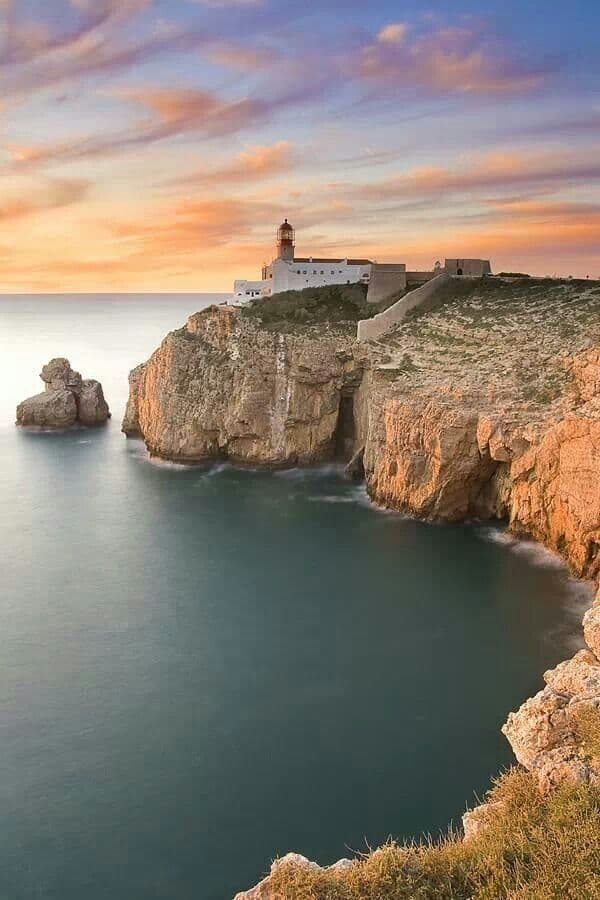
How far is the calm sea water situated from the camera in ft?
51.0

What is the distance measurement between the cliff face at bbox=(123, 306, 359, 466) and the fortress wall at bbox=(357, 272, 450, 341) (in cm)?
134

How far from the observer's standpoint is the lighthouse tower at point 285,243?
61.1m

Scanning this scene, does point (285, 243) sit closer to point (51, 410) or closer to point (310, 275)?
point (310, 275)

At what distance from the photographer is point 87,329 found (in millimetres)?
172500

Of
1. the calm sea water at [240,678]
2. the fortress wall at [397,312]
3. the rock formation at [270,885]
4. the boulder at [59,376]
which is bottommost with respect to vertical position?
the calm sea water at [240,678]

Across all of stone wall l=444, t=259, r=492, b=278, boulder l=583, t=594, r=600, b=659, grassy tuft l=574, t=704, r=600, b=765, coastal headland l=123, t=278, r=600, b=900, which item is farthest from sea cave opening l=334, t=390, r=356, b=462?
grassy tuft l=574, t=704, r=600, b=765

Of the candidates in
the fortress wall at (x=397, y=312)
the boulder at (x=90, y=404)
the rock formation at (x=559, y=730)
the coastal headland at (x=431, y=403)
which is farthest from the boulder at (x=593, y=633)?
the boulder at (x=90, y=404)

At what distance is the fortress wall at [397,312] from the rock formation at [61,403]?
82.4 ft

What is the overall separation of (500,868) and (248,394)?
37341 millimetres

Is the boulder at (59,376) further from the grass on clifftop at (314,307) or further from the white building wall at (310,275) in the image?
the white building wall at (310,275)

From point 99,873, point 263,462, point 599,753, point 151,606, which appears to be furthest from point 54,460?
point 599,753

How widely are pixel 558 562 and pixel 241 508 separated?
1655 cm

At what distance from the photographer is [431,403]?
34188mm

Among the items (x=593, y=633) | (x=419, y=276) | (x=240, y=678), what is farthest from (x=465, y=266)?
(x=593, y=633)
